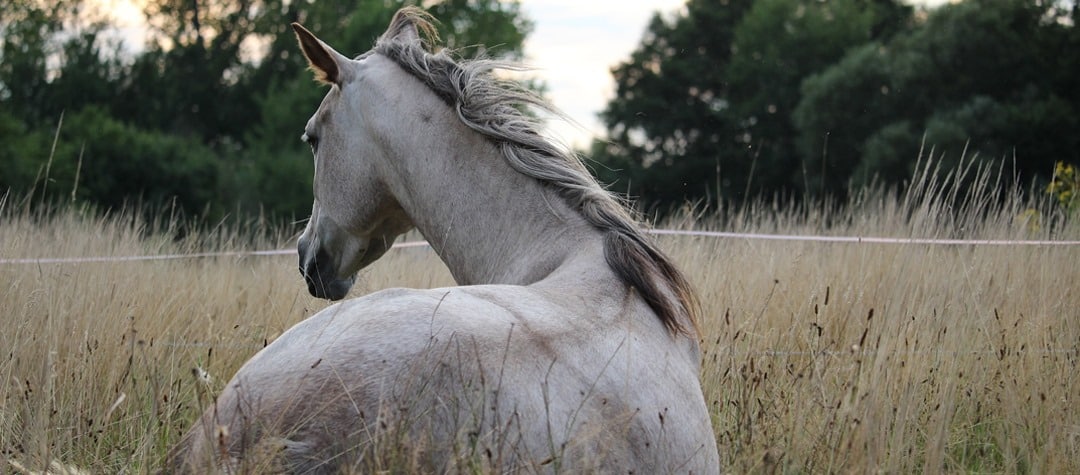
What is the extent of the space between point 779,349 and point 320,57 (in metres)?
2.39

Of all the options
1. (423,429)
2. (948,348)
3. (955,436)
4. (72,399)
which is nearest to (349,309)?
(423,429)

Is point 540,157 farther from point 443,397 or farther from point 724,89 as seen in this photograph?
point 724,89

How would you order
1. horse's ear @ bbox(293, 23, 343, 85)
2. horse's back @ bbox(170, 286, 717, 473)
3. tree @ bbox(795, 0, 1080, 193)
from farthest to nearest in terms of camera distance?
tree @ bbox(795, 0, 1080, 193), horse's ear @ bbox(293, 23, 343, 85), horse's back @ bbox(170, 286, 717, 473)

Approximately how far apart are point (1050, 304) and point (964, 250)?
1.14 metres

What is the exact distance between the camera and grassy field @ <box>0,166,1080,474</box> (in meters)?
3.41

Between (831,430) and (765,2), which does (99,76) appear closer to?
(765,2)

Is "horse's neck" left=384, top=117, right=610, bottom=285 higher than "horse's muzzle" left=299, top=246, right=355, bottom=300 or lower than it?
higher

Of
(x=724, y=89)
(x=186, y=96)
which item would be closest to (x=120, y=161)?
(x=186, y=96)

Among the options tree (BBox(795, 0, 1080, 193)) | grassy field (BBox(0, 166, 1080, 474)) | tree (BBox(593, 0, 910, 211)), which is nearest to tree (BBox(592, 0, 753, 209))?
tree (BBox(593, 0, 910, 211))

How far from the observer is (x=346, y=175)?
4121 mm

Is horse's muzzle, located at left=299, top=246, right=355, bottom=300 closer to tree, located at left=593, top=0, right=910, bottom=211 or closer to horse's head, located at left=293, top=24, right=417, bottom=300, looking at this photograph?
horse's head, located at left=293, top=24, right=417, bottom=300

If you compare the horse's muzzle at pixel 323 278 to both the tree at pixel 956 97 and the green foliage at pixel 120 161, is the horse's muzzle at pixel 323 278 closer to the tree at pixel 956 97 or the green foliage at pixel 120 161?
the tree at pixel 956 97

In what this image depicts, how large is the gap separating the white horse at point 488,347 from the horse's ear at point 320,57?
19 mm

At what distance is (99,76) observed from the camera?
4031 cm
